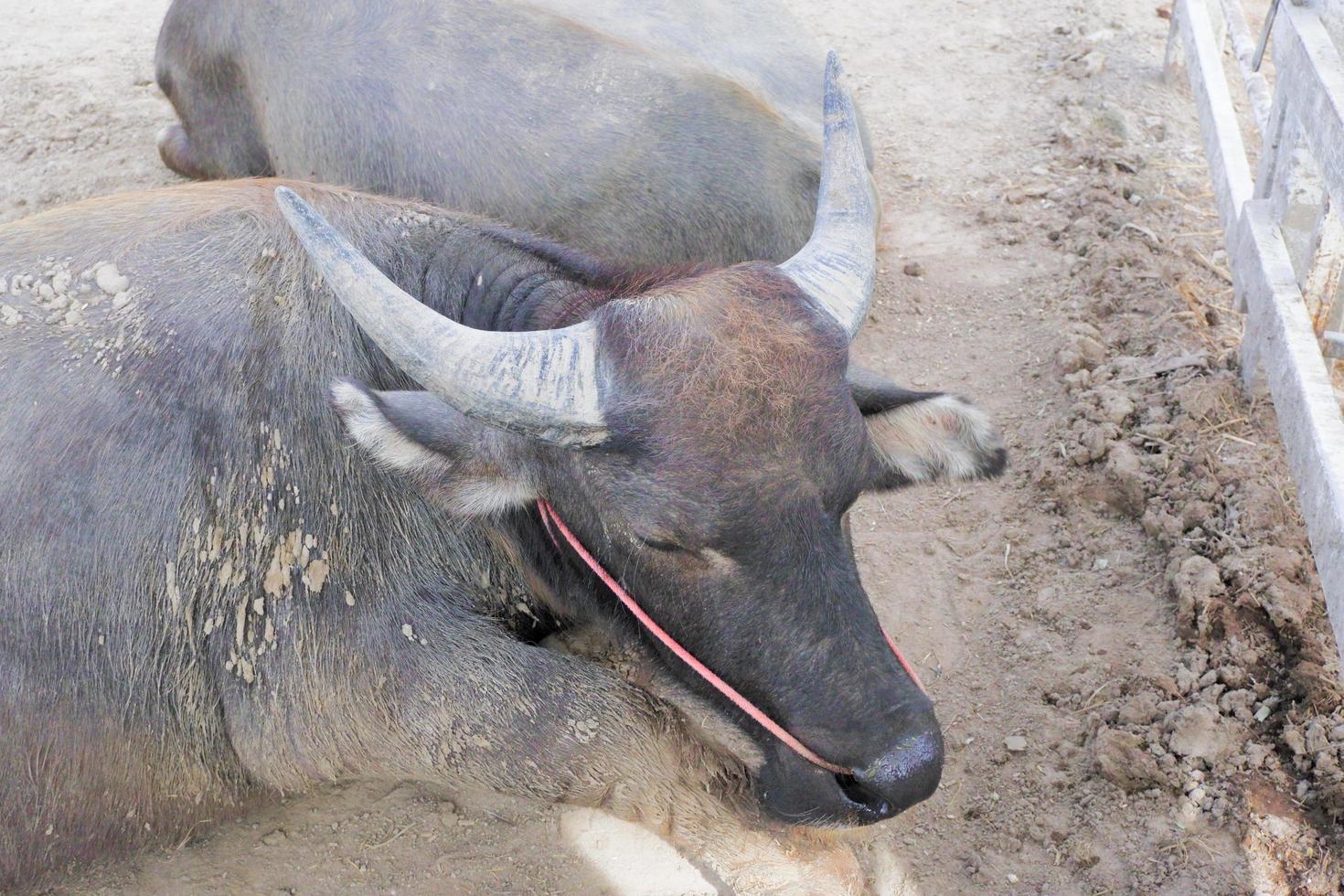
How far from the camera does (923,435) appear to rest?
340cm

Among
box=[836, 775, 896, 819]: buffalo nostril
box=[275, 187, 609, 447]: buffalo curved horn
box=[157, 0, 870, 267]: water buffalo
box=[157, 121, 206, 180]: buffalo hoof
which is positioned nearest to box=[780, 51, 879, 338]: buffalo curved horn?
box=[275, 187, 609, 447]: buffalo curved horn

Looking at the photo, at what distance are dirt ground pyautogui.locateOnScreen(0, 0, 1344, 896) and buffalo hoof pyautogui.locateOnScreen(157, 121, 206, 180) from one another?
0.23m

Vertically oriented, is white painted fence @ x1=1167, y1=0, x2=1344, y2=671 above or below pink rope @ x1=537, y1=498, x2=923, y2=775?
above

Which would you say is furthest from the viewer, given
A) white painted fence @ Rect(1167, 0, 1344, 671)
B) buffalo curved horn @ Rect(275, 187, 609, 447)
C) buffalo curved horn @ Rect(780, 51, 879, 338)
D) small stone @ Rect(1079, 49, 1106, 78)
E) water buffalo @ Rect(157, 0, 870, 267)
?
small stone @ Rect(1079, 49, 1106, 78)

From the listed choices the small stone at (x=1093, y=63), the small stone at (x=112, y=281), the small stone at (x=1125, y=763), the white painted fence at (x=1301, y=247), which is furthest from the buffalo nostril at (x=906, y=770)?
the small stone at (x=1093, y=63)

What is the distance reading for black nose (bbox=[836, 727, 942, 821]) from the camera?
288cm

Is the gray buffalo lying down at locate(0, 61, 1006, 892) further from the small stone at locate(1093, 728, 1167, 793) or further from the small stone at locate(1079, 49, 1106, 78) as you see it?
the small stone at locate(1079, 49, 1106, 78)

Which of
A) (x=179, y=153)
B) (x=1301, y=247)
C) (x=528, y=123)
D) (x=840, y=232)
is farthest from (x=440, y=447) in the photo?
(x=179, y=153)

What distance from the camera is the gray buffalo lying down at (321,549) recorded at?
3.20 metres

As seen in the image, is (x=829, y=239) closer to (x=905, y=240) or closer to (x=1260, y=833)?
(x=1260, y=833)

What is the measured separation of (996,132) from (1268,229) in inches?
104

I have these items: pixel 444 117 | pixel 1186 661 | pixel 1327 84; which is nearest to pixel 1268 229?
pixel 1327 84

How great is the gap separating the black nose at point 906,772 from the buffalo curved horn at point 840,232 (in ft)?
3.39

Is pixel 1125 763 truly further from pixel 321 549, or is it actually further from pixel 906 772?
pixel 321 549
